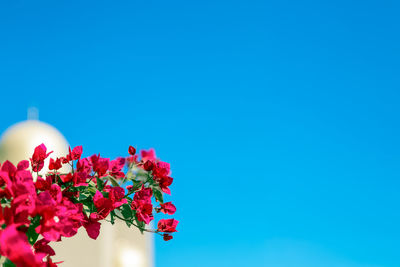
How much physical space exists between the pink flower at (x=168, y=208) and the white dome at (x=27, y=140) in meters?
11.4

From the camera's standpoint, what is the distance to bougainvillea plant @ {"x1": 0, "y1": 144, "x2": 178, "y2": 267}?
155 centimetres

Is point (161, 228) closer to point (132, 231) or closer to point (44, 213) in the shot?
point (44, 213)

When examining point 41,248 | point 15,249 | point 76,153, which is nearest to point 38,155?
point 76,153

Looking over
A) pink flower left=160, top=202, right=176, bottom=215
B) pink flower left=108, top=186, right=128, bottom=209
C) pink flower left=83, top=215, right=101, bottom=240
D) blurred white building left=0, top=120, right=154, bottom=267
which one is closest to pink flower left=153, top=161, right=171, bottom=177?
pink flower left=160, top=202, right=176, bottom=215

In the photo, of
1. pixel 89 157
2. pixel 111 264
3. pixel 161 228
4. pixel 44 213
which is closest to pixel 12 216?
pixel 44 213

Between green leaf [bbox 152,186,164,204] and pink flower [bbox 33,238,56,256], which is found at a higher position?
green leaf [bbox 152,186,164,204]

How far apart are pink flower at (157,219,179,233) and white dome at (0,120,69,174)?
11485mm

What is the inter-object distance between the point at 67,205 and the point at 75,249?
1029 cm

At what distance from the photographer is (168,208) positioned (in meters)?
2.47

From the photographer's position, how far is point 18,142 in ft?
45.2

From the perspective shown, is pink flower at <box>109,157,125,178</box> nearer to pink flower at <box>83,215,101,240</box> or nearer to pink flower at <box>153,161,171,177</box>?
pink flower at <box>153,161,171,177</box>

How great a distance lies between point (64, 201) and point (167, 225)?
66 centimetres

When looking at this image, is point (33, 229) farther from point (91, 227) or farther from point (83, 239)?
point (83, 239)

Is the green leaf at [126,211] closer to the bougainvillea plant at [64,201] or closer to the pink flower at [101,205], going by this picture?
the bougainvillea plant at [64,201]
